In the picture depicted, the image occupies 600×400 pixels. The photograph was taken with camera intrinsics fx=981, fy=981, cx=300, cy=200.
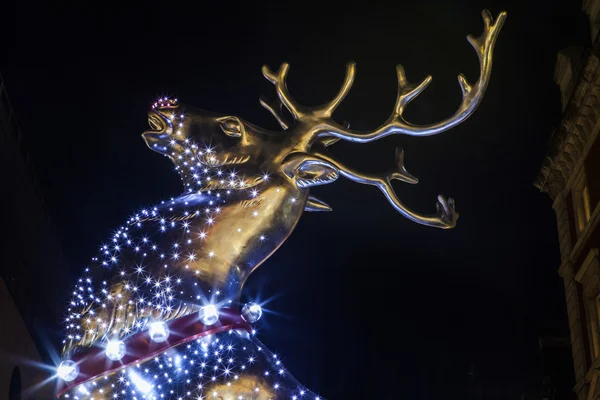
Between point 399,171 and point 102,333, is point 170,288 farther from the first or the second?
point 399,171

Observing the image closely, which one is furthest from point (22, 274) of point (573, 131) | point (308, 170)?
point (308, 170)

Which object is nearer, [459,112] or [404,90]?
[459,112]

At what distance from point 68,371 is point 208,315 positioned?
86 cm

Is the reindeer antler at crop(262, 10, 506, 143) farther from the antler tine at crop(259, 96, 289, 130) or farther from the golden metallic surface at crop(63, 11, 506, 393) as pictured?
the antler tine at crop(259, 96, 289, 130)

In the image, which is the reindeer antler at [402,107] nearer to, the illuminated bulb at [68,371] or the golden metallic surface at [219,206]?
the golden metallic surface at [219,206]

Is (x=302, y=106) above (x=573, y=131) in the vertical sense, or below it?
below

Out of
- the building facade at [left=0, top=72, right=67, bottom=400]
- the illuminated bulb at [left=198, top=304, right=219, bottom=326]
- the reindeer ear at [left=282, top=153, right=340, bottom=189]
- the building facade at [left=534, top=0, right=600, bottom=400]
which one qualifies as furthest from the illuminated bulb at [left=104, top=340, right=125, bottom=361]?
the building facade at [left=534, top=0, right=600, bottom=400]

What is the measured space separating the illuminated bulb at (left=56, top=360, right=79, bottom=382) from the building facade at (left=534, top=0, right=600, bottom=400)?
16172mm

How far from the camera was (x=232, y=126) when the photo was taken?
6.20 metres

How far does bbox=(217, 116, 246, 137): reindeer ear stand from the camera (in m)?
6.17

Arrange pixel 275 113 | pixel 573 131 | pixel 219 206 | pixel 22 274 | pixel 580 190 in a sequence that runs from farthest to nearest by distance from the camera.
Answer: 1. pixel 580 190
2. pixel 573 131
3. pixel 22 274
4. pixel 275 113
5. pixel 219 206

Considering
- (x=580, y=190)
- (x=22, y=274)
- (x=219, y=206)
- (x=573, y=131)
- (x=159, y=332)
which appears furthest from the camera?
(x=580, y=190)

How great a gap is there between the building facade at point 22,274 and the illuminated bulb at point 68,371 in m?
11.4

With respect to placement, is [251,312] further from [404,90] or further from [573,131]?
[573,131]
